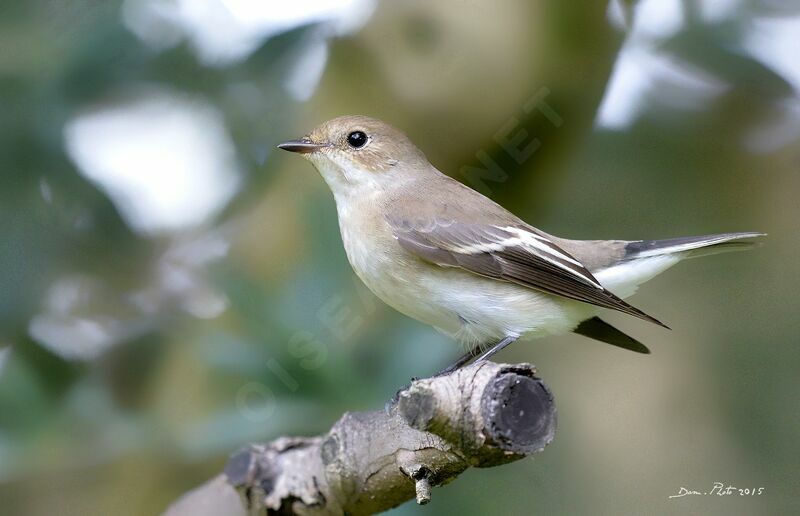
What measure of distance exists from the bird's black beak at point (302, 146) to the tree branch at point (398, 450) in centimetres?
90

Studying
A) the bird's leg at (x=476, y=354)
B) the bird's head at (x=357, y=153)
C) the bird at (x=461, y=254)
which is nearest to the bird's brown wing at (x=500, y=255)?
the bird at (x=461, y=254)

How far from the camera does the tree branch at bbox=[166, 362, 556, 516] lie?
1.57m

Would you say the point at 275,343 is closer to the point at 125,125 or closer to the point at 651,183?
the point at 125,125

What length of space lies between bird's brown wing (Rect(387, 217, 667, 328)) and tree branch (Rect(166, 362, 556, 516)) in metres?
0.48

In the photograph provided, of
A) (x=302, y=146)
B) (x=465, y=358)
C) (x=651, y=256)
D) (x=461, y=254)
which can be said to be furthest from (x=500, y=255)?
(x=302, y=146)

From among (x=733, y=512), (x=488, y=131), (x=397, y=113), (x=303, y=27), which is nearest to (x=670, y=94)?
(x=488, y=131)

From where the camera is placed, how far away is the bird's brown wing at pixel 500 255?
2469mm

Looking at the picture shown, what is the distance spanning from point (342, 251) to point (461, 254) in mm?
533

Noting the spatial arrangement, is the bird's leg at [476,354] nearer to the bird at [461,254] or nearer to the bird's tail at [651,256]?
the bird at [461,254]

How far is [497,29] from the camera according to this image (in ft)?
11.2

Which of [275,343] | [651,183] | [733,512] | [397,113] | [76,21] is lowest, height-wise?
[733,512]

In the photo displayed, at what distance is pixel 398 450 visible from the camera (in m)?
1.95

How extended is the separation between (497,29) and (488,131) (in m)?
0.42

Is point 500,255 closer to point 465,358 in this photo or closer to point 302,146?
point 465,358
